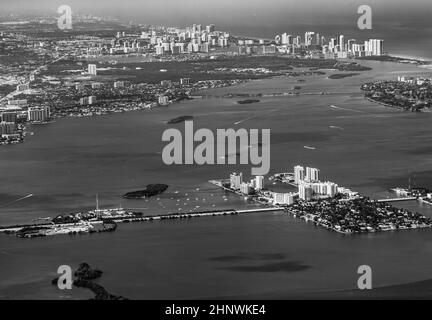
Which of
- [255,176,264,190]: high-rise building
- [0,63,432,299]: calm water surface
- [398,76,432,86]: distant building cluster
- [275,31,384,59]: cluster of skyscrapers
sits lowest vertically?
[0,63,432,299]: calm water surface

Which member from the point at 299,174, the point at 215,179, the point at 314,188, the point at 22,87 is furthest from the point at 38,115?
the point at 314,188

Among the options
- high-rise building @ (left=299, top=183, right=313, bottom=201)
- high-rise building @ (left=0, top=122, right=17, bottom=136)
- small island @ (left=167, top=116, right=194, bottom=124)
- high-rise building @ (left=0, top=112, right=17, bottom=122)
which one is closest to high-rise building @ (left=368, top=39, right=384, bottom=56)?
small island @ (left=167, top=116, right=194, bottom=124)

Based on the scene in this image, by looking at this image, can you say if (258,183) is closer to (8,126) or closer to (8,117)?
(8,126)

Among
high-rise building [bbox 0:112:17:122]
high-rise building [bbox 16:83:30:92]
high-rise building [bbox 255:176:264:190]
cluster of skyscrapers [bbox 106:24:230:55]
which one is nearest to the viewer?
high-rise building [bbox 255:176:264:190]

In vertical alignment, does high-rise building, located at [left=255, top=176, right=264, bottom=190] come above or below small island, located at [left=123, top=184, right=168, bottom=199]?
above

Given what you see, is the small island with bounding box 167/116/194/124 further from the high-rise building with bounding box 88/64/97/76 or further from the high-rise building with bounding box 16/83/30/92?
the high-rise building with bounding box 88/64/97/76

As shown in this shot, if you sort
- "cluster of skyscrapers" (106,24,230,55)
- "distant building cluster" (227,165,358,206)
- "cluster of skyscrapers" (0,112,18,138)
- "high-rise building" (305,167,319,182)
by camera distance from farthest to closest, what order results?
"cluster of skyscrapers" (106,24,230,55), "cluster of skyscrapers" (0,112,18,138), "high-rise building" (305,167,319,182), "distant building cluster" (227,165,358,206)

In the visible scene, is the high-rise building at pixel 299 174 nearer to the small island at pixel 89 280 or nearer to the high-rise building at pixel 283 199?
the high-rise building at pixel 283 199
